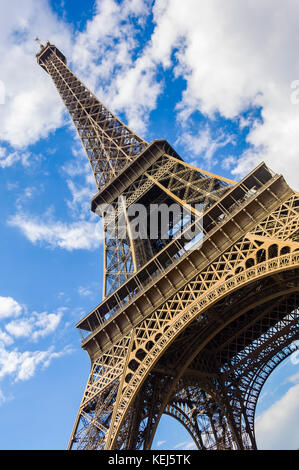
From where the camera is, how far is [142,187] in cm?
2678

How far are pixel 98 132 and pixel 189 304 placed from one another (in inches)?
841

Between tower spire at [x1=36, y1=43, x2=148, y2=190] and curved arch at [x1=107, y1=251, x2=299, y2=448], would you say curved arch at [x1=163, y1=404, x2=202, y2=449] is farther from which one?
tower spire at [x1=36, y1=43, x2=148, y2=190]

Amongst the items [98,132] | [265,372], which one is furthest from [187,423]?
[98,132]

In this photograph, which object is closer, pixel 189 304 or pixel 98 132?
pixel 189 304

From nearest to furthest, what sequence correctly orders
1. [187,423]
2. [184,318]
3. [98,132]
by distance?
[184,318] < [187,423] < [98,132]

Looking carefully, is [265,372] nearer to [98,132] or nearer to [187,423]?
[187,423]

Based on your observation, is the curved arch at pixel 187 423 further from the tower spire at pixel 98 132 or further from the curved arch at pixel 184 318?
the tower spire at pixel 98 132

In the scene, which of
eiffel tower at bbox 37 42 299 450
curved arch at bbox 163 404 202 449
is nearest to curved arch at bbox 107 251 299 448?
eiffel tower at bbox 37 42 299 450

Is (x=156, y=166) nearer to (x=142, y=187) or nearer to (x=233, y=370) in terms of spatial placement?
(x=142, y=187)

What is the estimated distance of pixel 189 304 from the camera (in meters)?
17.3

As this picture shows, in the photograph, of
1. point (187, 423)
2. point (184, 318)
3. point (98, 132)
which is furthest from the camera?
point (98, 132)

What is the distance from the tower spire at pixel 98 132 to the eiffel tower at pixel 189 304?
0.34m

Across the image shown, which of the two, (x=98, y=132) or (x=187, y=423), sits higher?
(x=98, y=132)
